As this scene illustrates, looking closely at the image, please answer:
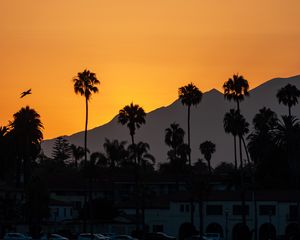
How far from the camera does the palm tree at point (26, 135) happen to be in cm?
14500

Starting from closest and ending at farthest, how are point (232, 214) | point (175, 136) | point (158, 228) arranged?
point (232, 214) < point (158, 228) < point (175, 136)

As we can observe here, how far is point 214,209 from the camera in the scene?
447 ft

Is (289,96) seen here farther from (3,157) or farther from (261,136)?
(3,157)

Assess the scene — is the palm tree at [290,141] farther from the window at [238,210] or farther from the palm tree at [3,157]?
the palm tree at [3,157]

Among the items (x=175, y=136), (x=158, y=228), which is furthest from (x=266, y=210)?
(x=175, y=136)

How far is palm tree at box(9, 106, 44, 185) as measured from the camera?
145000 millimetres

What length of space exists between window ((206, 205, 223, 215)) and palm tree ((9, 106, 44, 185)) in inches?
1108

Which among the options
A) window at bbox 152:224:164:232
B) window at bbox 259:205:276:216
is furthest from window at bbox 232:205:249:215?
window at bbox 152:224:164:232

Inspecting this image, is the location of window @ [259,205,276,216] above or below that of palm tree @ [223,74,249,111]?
below

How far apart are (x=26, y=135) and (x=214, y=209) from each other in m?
30.4

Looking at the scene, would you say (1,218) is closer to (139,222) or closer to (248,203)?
(139,222)

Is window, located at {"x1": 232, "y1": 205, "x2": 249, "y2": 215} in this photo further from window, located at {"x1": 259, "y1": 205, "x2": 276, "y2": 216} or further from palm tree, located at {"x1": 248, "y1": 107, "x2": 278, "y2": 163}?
palm tree, located at {"x1": 248, "y1": 107, "x2": 278, "y2": 163}

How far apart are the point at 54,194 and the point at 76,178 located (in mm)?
6928

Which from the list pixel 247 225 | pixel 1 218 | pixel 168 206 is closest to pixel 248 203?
pixel 247 225
